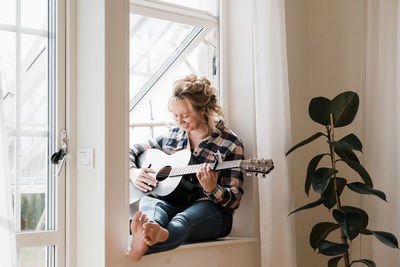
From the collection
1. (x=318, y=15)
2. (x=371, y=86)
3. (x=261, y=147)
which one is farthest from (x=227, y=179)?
(x=318, y=15)

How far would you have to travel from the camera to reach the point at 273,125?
116 inches

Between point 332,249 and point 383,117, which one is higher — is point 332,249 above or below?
below

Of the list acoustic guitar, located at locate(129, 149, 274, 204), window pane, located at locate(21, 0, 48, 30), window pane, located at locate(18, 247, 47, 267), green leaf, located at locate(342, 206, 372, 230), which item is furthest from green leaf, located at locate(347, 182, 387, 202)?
window pane, located at locate(21, 0, 48, 30)

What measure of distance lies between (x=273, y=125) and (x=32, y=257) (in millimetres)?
1360

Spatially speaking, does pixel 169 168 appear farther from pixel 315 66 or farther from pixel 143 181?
pixel 315 66

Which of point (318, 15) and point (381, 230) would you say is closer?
point (381, 230)

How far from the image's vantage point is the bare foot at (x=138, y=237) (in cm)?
236

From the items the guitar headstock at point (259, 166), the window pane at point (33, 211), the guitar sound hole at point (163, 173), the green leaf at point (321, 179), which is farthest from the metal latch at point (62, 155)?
the green leaf at point (321, 179)

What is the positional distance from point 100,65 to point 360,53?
153 cm

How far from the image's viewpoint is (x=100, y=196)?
2404 millimetres

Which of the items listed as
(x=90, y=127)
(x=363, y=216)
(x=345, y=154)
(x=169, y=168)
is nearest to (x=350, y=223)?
(x=363, y=216)

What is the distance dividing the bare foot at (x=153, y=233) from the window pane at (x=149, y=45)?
857mm

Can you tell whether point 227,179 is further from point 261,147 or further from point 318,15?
point 318,15

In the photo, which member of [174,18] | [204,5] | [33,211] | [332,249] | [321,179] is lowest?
[332,249]
